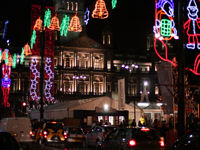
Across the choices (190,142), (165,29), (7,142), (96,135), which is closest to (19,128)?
(96,135)

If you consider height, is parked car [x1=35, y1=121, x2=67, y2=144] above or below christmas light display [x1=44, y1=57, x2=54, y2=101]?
below

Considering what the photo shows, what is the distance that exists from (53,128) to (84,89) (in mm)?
59783

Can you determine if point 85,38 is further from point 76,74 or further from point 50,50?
point 50,50

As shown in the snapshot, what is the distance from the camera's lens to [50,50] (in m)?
61.2

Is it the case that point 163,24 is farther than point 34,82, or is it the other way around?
point 34,82

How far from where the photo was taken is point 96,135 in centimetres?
2270

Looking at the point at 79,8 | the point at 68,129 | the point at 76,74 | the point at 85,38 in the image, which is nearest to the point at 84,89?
the point at 76,74

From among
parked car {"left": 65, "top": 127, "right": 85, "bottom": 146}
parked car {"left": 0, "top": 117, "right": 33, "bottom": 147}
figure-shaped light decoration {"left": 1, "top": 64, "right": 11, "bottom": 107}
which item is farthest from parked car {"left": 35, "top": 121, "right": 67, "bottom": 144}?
figure-shaped light decoration {"left": 1, "top": 64, "right": 11, "bottom": 107}

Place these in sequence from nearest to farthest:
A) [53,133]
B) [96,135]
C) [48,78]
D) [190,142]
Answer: [190,142], [96,135], [53,133], [48,78]

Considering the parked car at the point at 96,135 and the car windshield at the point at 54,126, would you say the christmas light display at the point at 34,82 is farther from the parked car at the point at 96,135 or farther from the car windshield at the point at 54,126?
the parked car at the point at 96,135

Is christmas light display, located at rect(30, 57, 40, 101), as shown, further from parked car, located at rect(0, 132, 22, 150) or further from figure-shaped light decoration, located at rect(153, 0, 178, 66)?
parked car, located at rect(0, 132, 22, 150)

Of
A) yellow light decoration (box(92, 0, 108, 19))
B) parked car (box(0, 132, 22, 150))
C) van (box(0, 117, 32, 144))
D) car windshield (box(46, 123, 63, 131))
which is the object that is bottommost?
car windshield (box(46, 123, 63, 131))

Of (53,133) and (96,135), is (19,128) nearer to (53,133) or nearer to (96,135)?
(53,133)

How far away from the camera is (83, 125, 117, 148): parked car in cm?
2200
